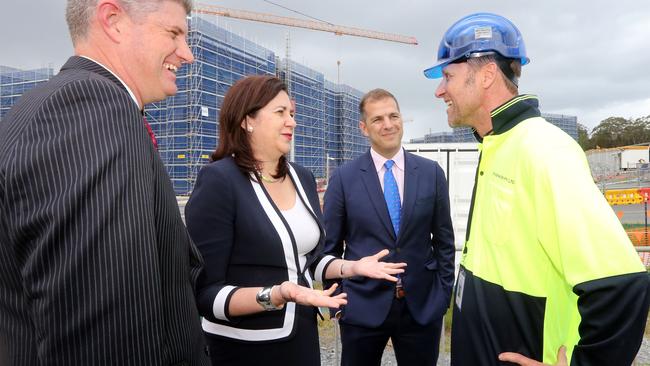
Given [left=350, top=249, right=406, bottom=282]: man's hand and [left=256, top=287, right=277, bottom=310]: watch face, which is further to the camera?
[left=350, top=249, right=406, bottom=282]: man's hand

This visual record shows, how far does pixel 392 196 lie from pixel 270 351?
5.25 ft

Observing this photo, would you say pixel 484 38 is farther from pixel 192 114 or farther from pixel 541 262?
pixel 192 114

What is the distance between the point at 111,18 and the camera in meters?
1.36

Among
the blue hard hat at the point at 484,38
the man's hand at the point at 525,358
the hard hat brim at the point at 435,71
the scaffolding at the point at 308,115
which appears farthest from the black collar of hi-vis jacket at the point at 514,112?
the scaffolding at the point at 308,115

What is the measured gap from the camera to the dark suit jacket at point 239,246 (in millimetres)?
2088

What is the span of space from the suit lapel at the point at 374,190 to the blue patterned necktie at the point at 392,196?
0.06m

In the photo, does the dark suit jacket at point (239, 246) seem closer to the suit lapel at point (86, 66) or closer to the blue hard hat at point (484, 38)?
the suit lapel at point (86, 66)

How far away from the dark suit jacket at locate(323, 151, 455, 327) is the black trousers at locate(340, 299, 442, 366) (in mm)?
78

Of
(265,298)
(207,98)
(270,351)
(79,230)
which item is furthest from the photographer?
(207,98)

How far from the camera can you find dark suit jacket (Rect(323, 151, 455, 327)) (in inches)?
122

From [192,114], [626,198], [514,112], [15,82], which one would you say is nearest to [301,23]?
[192,114]

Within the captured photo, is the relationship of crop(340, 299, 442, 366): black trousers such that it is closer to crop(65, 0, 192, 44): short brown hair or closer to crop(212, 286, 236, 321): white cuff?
crop(212, 286, 236, 321): white cuff

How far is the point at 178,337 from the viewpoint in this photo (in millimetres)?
1317

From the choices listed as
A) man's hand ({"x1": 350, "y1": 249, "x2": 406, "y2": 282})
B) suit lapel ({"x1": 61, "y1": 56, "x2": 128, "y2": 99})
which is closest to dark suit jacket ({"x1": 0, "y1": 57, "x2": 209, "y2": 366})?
suit lapel ({"x1": 61, "y1": 56, "x2": 128, "y2": 99})
